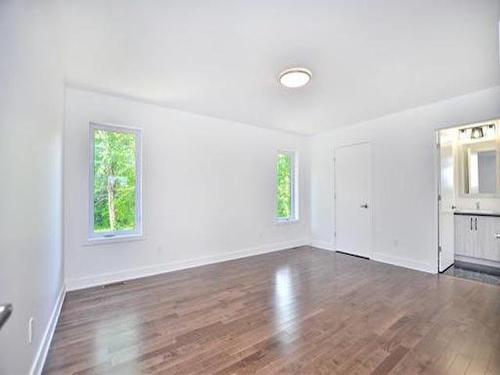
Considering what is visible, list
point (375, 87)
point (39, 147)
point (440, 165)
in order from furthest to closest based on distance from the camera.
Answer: point (440, 165)
point (375, 87)
point (39, 147)

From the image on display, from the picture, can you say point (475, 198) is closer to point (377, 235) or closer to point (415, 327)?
point (377, 235)

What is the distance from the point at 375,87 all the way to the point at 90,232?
169 inches

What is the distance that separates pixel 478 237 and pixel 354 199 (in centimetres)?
199

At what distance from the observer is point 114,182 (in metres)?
3.61

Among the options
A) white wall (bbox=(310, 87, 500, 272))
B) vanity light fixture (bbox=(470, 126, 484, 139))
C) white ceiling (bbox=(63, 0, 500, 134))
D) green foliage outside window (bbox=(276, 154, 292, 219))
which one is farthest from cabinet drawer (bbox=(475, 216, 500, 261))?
green foliage outside window (bbox=(276, 154, 292, 219))

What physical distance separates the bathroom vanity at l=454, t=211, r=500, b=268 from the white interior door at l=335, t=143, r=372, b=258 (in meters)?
1.47

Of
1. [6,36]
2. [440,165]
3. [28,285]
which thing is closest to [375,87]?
[440,165]

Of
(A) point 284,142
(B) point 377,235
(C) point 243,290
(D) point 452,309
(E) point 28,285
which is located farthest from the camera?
(A) point 284,142

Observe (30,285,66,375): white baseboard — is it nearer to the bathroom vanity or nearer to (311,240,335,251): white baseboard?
(311,240,335,251): white baseboard

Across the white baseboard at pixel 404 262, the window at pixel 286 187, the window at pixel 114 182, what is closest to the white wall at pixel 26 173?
the window at pixel 114 182

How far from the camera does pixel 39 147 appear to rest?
75.2 inches

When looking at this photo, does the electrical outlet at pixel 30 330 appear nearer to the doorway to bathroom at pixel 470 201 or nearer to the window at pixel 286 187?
the window at pixel 286 187

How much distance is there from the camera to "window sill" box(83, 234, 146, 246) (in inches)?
131

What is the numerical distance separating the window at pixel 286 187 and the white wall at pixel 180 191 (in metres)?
0.21
